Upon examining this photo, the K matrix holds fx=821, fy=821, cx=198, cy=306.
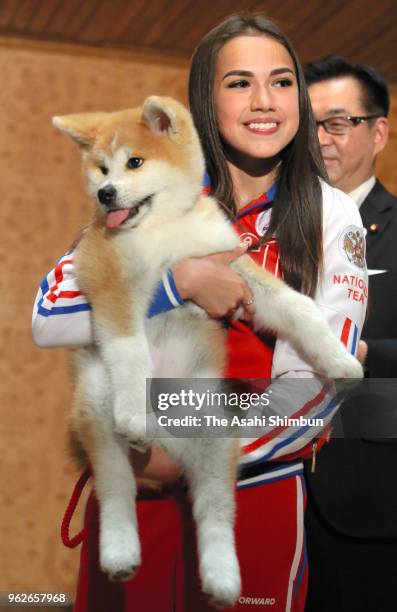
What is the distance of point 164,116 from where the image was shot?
1.36 meters

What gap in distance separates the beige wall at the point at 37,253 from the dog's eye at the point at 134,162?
2086mm

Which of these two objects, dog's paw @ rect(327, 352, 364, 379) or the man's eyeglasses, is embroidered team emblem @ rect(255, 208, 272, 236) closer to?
dog's paw @ rect(327, 352, 364, 379)

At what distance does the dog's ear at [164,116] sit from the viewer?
133 cm

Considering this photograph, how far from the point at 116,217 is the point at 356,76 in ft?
5.10

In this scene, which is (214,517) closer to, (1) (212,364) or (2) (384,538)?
(1) (212,364)

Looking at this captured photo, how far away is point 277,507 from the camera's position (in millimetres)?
1384

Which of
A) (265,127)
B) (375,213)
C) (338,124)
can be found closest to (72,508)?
(265,127)

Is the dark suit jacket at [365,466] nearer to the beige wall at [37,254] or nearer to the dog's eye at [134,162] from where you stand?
the dog's eye at [134,162]

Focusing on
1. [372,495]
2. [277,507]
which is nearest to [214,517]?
[277,507]

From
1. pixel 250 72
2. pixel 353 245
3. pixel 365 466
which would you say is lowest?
pixel 365 466

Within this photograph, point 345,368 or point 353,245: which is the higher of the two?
point 353,245

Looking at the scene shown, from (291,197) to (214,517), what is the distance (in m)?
0.59

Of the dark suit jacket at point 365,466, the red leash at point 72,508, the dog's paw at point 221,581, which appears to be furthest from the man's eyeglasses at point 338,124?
the dog's paw at point 221,581

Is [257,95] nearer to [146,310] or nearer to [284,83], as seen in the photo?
[284,83]
